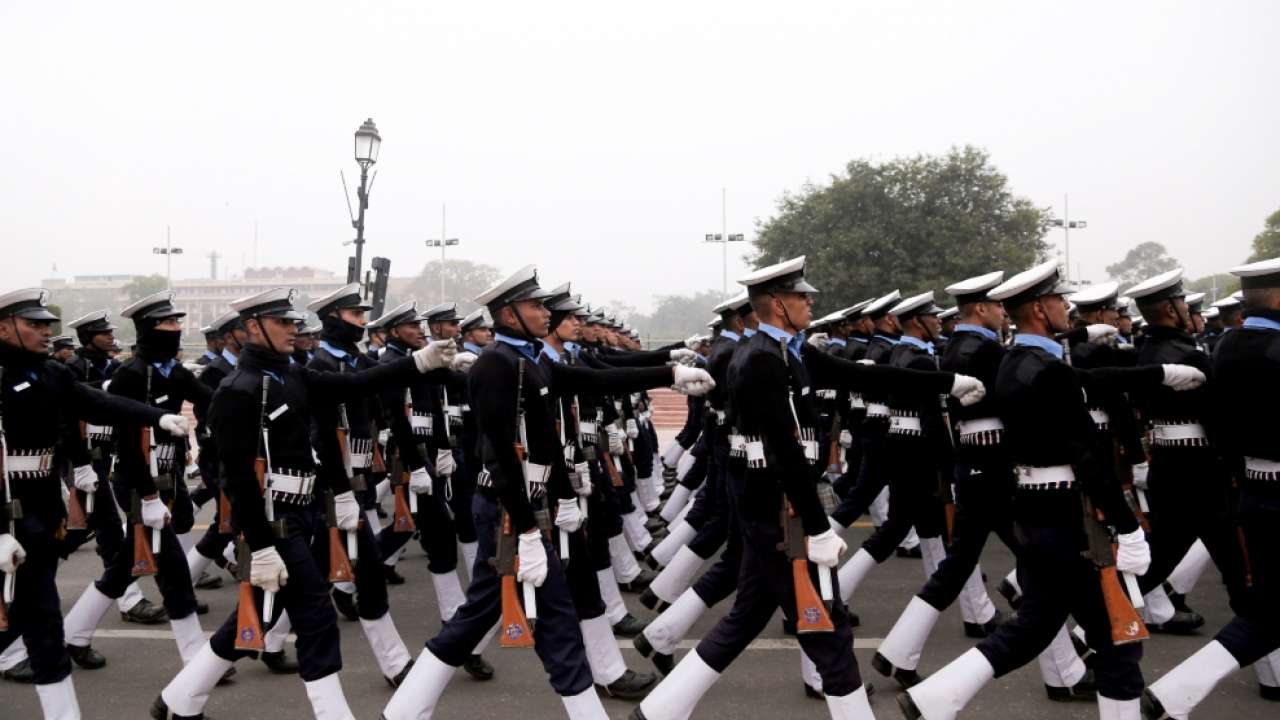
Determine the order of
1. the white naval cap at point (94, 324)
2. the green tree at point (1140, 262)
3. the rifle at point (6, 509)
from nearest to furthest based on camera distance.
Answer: the rifle at point (6, 509) → the white naval cap at point (94, 324) → the green tree at point (1140, 262)

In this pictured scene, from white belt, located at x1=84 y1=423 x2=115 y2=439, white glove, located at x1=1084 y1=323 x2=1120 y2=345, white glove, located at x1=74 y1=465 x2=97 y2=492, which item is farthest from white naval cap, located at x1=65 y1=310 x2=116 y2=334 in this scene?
white glove, located at x1=1084 y1=323 x2=1120 y2=345

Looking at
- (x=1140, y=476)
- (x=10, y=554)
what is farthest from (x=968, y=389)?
(x=10, y=554)

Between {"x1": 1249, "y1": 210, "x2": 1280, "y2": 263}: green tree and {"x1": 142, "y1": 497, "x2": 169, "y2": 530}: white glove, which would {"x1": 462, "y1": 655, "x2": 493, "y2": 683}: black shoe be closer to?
{"x1": 142, "y1": 497, "x2": 169, "y2": 530}: white glove

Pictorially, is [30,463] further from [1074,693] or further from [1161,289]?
[1161,289]

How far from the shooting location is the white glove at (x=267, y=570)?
4.50 m

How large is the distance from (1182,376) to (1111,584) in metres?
1.65

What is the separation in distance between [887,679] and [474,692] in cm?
228

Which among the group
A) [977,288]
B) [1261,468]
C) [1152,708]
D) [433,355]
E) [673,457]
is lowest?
[673,457]

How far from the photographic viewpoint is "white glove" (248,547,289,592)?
450 centimetres

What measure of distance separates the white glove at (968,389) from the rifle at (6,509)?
4543 millimetres

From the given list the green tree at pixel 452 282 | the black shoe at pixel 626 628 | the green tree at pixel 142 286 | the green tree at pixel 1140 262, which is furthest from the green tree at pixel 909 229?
the green tree at pixel 1140 262

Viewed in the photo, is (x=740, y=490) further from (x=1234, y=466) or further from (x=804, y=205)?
(x=804, y=205)

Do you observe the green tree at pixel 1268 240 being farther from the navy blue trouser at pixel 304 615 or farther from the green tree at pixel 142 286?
the green tree at pixel 142 286

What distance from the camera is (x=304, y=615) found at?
15.3ft
